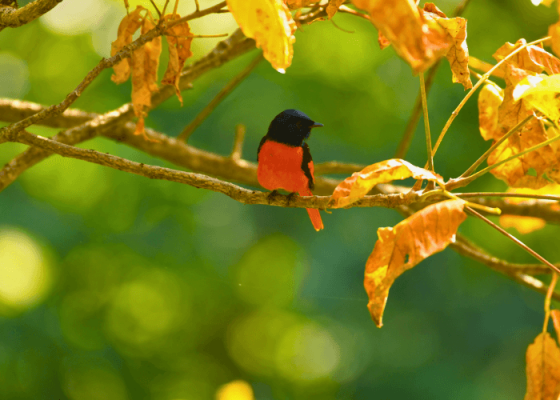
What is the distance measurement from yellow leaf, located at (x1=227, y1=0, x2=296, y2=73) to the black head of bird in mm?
1112

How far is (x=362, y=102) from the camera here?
14.4 ft

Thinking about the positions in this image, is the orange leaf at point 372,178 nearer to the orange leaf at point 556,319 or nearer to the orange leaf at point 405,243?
the orange leaf at point 405,243

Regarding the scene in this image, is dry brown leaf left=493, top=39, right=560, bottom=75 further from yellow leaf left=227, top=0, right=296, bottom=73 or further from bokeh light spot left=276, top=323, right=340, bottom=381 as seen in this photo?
bokeh light spot left=276, top=323, right=340, bottom=381

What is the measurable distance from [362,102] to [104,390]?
140 inches

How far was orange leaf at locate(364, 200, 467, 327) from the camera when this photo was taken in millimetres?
684

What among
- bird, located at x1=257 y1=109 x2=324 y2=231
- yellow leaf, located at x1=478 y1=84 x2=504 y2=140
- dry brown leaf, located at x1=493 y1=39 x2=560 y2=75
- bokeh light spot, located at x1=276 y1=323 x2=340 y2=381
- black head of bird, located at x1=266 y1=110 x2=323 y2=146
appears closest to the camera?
dry brown leaf, located at x1=493 y1=39 x2=560 y2=75

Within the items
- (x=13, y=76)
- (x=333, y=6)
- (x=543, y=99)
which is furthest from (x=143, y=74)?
(x=13, y=76)

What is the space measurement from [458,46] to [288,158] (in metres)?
0.86

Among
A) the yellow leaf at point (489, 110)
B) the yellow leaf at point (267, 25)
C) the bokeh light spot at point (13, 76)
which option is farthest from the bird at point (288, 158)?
the bokeh light spot at point (13, 76)

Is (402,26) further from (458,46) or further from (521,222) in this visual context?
(521,222)

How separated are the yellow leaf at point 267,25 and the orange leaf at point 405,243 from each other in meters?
0.30

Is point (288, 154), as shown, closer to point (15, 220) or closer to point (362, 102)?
point (362, 102)

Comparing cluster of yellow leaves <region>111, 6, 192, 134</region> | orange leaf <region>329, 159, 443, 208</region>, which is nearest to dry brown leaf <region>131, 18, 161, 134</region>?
cluster of yellow leaves <region>111, 6, 192, 134</region>

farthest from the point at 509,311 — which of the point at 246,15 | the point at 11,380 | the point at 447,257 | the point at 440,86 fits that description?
the point at 246,15
